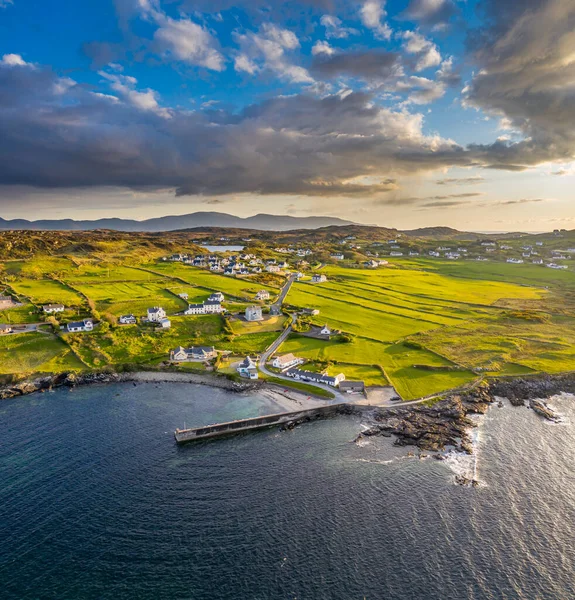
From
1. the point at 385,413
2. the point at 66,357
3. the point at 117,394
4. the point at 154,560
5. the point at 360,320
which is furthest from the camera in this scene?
the point at 360,320

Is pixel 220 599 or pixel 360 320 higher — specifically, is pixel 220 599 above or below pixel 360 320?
below

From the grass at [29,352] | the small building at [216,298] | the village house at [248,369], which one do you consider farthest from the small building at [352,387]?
the small building at [216,298]

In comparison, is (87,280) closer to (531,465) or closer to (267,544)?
(267,544)

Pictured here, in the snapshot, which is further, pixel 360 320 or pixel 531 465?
pixel 360 320

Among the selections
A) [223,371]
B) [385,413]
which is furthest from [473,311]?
[223,371]

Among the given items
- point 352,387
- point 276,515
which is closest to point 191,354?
point 352,387

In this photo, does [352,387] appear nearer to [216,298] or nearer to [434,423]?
[434,423]

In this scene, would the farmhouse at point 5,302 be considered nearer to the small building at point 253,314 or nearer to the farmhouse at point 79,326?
the farmhouse at point 79,326
